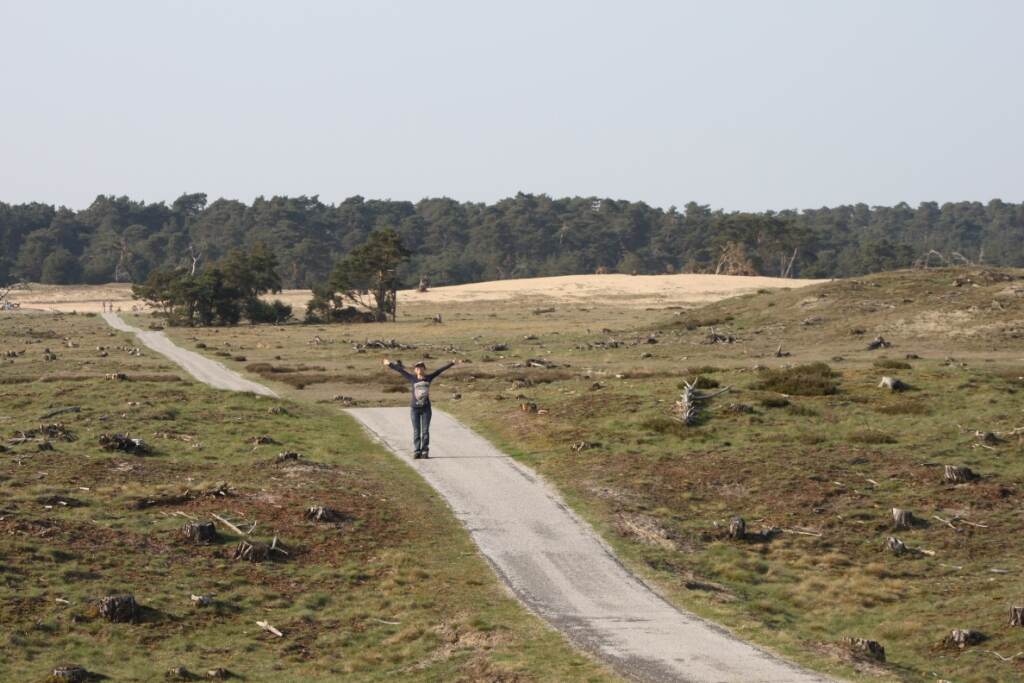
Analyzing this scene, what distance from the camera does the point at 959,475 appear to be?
3158 centimetres

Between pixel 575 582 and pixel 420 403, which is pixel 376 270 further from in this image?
pixel 575 582

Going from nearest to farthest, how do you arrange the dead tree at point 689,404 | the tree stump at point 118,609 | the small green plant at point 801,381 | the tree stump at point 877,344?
the tree stump at point 118,609
the dead tree at point 689,404
the small green plant at point 801,381
the tree stump at point 877,344

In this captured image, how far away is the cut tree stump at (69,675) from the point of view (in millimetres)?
17311

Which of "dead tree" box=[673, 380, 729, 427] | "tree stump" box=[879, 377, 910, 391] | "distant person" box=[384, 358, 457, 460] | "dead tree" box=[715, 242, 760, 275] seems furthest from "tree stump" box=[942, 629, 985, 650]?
"dead tree" box=[715, 242, 760, 275]

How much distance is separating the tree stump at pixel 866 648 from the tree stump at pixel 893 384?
83.1 ft

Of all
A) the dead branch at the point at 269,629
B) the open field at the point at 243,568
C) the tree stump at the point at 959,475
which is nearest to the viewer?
the open field at the point at 243,568

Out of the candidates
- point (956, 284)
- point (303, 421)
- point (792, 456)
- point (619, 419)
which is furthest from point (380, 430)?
point (956, 284)

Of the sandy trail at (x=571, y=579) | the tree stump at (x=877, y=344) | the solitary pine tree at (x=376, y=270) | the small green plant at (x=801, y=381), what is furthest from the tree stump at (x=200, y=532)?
the solitary pine tree at (x=376, y=270)

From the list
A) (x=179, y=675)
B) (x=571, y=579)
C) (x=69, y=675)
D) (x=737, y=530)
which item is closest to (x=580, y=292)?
(x=737, y=530)

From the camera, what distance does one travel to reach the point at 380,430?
135 ft

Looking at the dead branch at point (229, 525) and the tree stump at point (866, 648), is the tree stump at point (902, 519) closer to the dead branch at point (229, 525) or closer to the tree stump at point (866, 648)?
the tree stump at point (866, 648)

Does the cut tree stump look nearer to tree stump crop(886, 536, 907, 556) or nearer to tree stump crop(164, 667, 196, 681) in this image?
tree stump crop(164, 667, 196, 681)

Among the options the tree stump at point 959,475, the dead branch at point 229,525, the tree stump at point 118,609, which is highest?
the tree stump at point 959,475

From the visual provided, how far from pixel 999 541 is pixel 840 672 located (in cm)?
1091
